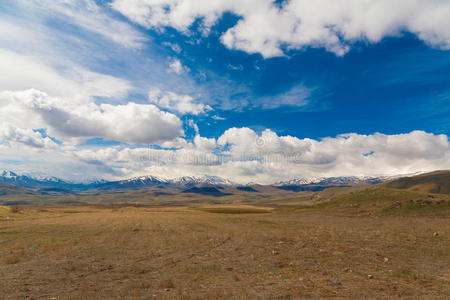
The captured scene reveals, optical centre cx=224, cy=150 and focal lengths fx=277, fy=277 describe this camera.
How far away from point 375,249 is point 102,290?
79.2ft

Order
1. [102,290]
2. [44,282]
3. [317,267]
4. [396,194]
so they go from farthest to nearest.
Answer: [396,194]
[317,267]
[44,282]
[102,290]

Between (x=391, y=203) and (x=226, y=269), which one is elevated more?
(x=226, y=269)

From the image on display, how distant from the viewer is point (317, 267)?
1973 cm

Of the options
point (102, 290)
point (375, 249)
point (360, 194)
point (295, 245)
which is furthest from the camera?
point (360, 194)

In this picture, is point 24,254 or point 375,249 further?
point 375,249

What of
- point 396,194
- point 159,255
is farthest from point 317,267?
point 396,194

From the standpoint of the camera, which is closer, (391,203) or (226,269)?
(226,269)

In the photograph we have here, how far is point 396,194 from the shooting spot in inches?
3501

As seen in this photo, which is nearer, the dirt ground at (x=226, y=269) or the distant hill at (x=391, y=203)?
the dirt ground at (x=226, y=269)

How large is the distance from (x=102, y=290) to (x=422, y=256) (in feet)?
80.4

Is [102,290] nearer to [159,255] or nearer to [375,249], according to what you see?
[159,255]

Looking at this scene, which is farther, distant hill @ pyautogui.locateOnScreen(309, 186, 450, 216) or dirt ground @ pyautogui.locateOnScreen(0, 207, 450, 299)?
distant hill @ pyautogui.locateOnScreen(309, 186, 450, 216)

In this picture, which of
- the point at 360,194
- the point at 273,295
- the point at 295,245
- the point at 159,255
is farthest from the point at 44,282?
the point at 360,194

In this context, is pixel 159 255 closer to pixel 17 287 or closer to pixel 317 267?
pixel 17 287
